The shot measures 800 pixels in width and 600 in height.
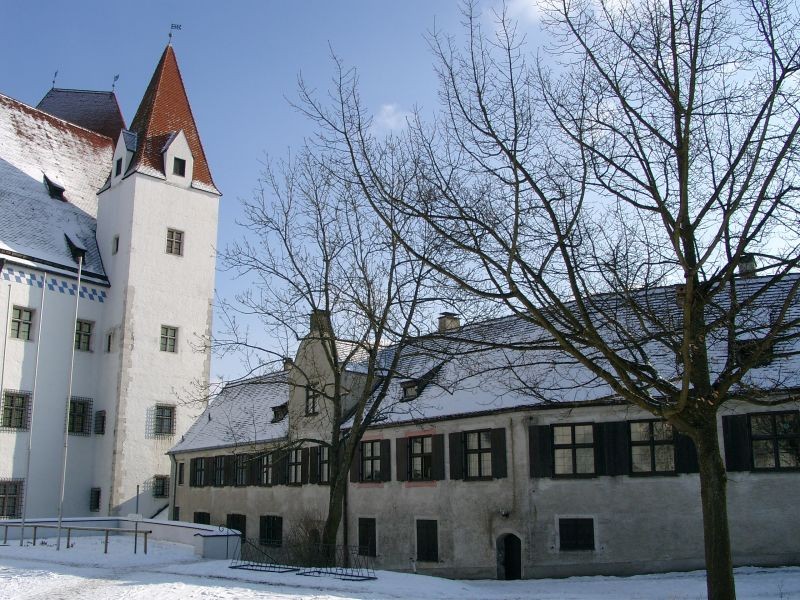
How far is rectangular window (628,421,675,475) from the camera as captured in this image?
1898 cm

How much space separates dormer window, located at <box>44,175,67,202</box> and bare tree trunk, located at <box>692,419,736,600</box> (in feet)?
123

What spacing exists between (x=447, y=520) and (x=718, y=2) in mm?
15947

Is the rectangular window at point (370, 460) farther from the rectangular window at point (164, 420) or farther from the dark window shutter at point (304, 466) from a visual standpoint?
the rectangular window at point (164, 420)

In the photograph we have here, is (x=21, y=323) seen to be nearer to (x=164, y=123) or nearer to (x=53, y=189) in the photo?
(x=53, y=189)

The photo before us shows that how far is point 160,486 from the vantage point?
3778 centimetres

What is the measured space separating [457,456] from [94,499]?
69.9 ft

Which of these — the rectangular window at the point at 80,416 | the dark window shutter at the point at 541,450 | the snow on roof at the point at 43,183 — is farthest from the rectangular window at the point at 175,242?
the dark window shutter at the point at 541,450

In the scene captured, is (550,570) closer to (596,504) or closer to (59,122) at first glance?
(596,504)

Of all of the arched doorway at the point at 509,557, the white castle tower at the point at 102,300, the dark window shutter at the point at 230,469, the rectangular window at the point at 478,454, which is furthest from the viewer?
the white castle tower at the point at 102,300

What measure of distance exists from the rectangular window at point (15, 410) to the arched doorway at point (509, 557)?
22.2 m

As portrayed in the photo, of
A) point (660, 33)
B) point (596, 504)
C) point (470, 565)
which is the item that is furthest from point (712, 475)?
point (470, 565)

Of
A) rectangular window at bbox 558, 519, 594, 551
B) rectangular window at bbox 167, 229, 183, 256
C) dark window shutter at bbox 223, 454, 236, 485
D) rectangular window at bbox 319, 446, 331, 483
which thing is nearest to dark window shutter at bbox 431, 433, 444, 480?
rectangular window at bbox 558, 519, 594, 551

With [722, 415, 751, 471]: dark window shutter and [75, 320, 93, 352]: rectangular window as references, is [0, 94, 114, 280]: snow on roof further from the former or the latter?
[722, 415, 751, 471]: dark window shutter

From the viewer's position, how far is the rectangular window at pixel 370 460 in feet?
83.8
